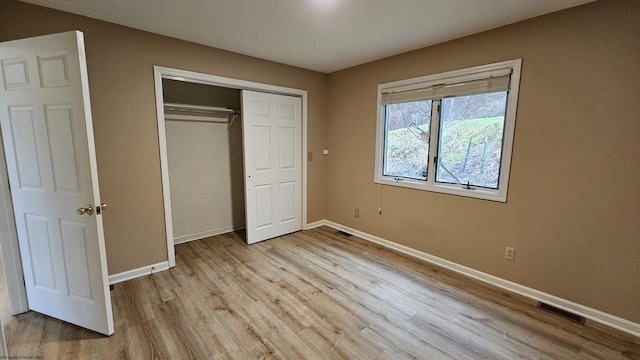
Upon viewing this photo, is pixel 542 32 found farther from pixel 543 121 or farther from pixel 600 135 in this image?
pixel 600 135

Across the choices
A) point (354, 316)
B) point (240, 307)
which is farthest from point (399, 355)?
point (240, 307)

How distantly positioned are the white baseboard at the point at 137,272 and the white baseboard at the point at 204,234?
0.74m

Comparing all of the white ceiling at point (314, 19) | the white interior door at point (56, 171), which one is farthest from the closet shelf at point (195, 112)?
the white interior door at point (56, 171)

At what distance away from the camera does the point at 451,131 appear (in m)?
2.86

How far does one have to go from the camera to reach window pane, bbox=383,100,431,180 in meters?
3.11

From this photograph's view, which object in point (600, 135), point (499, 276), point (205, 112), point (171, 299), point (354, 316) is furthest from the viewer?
point (205, 112)

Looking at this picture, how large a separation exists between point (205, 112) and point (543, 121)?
3.71 metres

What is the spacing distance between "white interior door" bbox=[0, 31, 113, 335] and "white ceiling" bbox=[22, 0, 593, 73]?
681mm

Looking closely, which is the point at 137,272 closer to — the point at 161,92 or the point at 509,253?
the point at 161,92

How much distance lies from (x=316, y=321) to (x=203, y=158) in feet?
8.76

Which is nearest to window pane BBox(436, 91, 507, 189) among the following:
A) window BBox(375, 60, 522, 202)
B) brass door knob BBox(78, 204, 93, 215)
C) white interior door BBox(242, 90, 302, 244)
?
window BBox(375, 60, 522, 202)

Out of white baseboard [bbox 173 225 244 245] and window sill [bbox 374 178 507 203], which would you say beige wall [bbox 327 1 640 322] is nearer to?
window sill [bbox 374 178 507 203]

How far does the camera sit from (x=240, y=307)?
2242 mm

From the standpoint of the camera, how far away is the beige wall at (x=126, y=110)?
2213 millimetres
